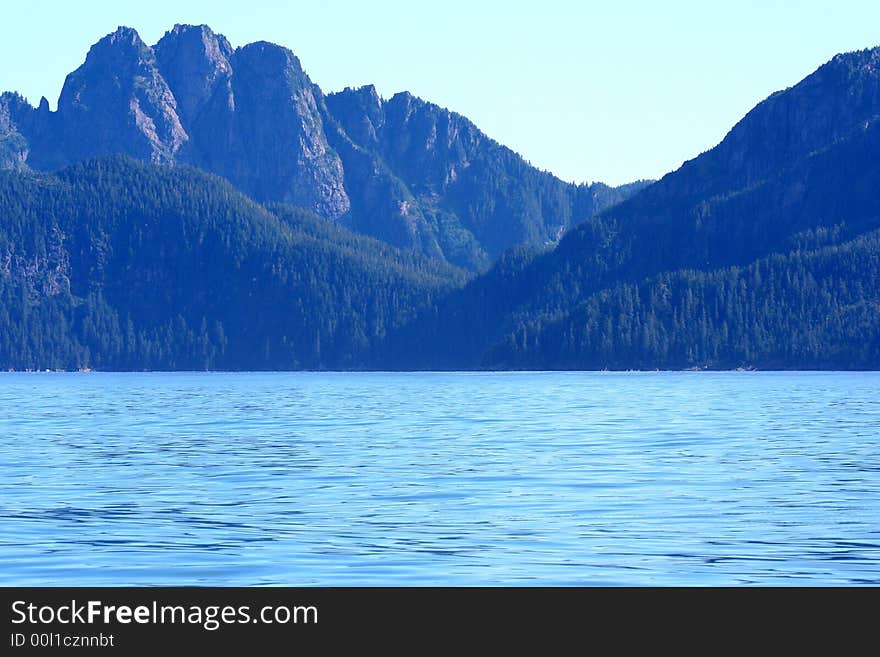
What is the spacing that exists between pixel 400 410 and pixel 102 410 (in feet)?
77.9

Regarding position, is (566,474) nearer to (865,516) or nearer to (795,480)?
(795,480)

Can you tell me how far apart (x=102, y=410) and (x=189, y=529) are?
89118 mm

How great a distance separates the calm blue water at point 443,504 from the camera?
112ft

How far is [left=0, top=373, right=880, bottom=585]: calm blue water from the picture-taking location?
34.3 metres

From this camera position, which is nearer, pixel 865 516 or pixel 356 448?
pixel 865 516

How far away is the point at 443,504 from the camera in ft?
157

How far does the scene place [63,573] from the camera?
33625 mm

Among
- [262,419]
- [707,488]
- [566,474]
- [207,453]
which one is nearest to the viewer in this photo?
[707,488]
